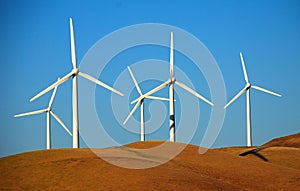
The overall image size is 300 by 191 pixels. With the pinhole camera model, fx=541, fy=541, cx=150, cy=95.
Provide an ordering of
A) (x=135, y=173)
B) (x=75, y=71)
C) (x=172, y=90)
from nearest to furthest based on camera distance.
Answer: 1. (x=135, y=173)
2. (x=75, y=71)
3. (x=172, y=90)

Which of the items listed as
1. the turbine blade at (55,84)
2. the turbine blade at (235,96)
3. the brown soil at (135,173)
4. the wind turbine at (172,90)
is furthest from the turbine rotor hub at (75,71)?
the turbine blade at (235,96)

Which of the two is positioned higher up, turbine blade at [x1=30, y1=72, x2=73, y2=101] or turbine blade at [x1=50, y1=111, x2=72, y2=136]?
turbine blade at [x1=30, y1=72, x2=73, y2=101]

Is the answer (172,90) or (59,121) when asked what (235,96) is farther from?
(59,121)

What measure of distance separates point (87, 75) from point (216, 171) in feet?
66.1

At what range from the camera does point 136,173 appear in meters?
53.8

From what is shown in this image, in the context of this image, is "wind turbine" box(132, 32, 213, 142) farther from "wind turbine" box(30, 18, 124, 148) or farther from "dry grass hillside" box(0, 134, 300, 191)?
"wind turbine" box(30, 18, 124, 148)

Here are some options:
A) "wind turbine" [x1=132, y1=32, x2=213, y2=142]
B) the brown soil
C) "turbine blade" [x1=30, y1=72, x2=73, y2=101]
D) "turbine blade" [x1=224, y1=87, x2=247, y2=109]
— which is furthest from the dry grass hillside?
"turbine blade" [x1=224, y1=87, x2=247, y2=109]

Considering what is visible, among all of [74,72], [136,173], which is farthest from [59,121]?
[136,173]

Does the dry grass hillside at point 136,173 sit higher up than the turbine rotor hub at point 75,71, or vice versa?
the turbine rotor hub at point 75,71

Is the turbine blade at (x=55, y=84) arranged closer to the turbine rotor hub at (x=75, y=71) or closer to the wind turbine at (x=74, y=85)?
the wind turbine at (x=74, y=85)

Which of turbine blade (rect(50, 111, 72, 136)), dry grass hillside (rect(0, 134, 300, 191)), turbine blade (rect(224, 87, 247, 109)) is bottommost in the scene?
dry grass hillside (rect(0, 134, 300, 191))

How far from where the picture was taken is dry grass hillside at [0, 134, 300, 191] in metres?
50.3

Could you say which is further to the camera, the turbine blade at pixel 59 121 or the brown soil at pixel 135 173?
the turbine blade at pixel 59 121

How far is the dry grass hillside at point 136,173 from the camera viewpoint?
5028 cm
